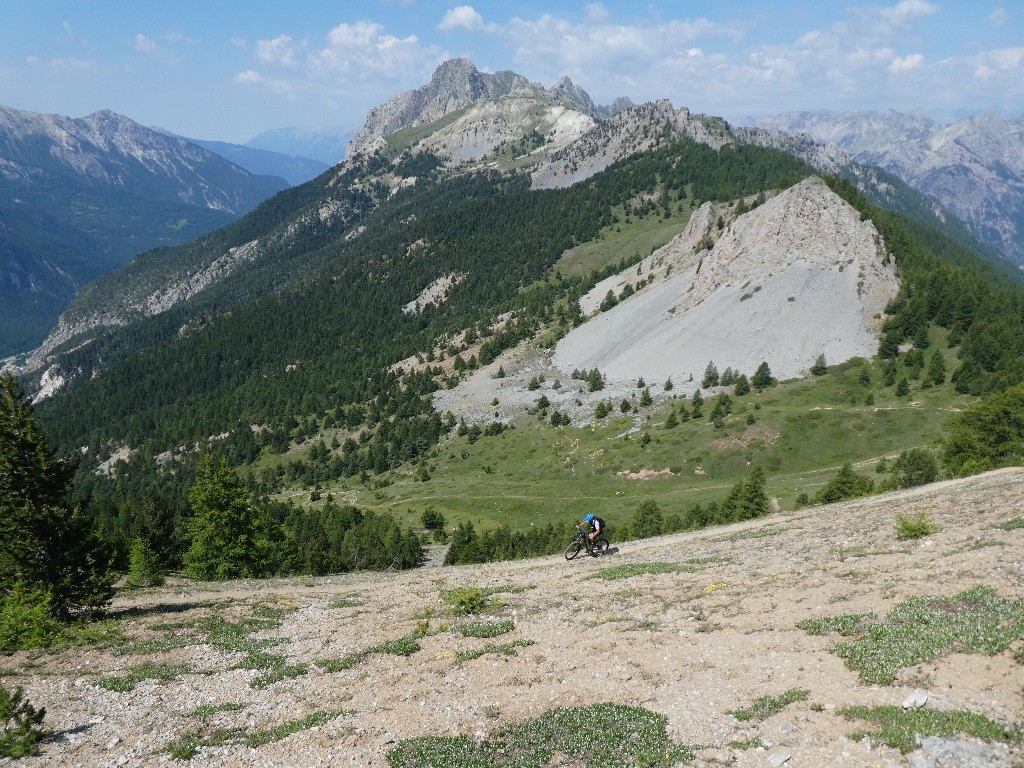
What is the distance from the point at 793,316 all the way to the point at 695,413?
4074cm

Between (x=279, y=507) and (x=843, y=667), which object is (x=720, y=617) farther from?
(x=279, y=507)

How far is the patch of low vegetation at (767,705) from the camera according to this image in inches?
523

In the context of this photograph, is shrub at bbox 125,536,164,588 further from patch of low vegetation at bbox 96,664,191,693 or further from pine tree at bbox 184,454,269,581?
patch of low vegetation at bbox 96,664,191,693

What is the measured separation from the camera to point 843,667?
14953 millimetres

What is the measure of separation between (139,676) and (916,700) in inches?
911

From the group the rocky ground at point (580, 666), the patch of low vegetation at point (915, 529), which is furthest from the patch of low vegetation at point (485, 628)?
the patch of low vegetation at point (915, 529)

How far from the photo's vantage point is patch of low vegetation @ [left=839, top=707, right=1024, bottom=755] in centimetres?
1078

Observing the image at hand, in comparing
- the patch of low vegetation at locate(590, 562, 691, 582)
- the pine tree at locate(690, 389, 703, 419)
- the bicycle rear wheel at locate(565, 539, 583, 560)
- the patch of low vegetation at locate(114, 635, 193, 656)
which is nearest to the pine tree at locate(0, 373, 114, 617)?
the patch of low vegetation at locate(114, 635, 193, 656)

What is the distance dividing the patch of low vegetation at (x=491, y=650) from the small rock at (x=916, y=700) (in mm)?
11017

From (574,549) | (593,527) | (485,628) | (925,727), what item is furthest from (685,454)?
(925,727)

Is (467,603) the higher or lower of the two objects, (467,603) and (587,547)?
the higher

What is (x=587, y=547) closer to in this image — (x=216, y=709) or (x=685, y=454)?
(x=216, y=709)

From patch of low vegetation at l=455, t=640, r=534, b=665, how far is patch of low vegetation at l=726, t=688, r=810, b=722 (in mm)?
7805

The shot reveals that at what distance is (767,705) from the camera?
1360 cm
